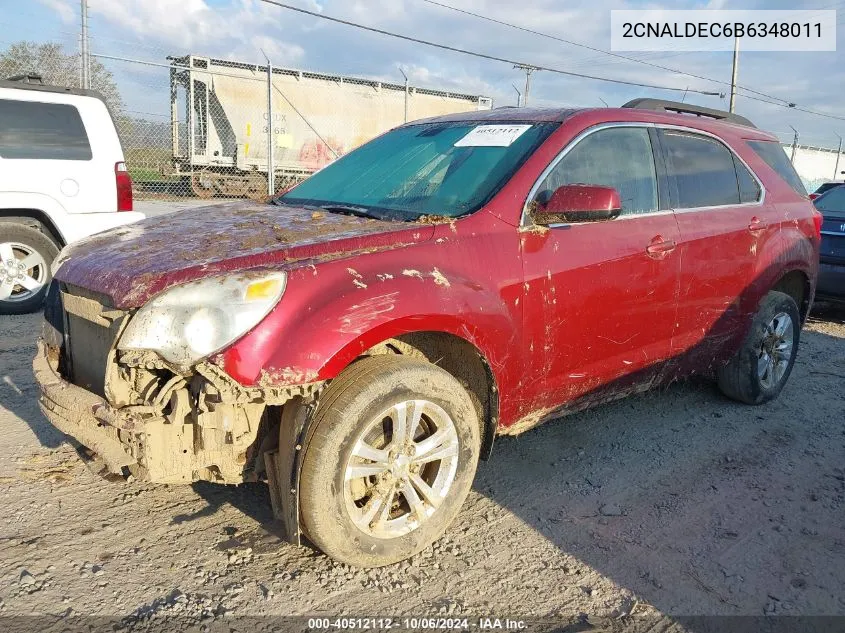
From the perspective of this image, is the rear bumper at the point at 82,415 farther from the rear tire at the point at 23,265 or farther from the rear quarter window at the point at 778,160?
the rear quarter window at the point at 778,160

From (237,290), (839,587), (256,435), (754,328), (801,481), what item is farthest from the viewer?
(754,328)

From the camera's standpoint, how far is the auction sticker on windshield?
3361 mm

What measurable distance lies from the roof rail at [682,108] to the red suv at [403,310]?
0.13 ft

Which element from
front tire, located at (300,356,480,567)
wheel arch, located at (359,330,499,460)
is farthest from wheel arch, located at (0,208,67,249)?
front tire, located at (300,356,480,567)

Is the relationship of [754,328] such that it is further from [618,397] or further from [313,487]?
[313,487]

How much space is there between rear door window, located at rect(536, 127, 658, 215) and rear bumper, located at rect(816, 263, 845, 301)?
180 inches

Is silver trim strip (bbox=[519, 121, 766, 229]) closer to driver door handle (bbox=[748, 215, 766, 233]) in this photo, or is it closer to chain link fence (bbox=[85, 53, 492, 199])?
driver door handle (bbox=[748, 215, 766, 233])

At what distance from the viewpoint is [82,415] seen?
2545mm

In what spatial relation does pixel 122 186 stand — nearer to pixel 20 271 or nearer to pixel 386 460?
pixel 20 271

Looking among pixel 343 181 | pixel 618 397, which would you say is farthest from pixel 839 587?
pixel 343 181

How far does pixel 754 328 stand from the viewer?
4.41 m

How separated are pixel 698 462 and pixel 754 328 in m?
1.16

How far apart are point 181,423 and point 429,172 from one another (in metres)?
1.76

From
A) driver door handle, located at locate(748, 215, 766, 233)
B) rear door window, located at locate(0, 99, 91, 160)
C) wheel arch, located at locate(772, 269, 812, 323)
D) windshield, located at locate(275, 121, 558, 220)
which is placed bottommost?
wheel arch, located at locate(772, 269, 812, 323)
